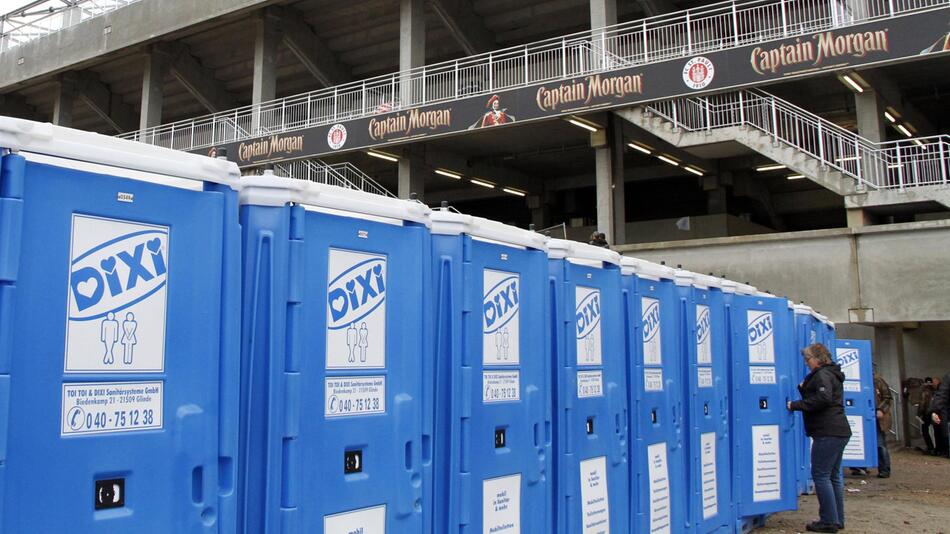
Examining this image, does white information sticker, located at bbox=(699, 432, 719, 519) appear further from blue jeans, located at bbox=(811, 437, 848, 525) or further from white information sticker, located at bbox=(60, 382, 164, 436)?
white information sticker, located at bbox=(60, 382, 164, 436)

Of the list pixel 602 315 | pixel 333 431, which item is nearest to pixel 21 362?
pixel 333 431

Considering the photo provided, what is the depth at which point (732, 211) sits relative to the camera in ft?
93.9

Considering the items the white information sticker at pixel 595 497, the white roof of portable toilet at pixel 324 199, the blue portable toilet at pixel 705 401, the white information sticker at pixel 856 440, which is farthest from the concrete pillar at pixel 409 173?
the white roof of portable toilet at pixel 324 199

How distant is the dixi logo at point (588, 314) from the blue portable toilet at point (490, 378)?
0.49 m

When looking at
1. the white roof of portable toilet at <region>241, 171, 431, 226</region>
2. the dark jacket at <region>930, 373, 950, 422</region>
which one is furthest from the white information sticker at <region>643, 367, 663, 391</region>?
the dark jacket at <region>930, 373, 950, 422</region>

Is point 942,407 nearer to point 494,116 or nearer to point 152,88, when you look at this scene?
point 494,116

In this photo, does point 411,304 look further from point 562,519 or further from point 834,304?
point 834,304

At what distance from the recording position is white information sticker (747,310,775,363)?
8445mm

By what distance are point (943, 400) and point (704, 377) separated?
970 centimetres

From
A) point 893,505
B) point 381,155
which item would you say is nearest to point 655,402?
point 893,505

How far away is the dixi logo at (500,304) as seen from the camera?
177 inches

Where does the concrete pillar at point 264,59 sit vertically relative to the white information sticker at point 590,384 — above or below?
above

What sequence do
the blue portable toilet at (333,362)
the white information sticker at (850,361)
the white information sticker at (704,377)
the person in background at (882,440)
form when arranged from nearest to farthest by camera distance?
the blue portable toilet at (333,362) < the white information sticker at (704,377) < the white information sticker at (850,361) < the person in background at (882,440)

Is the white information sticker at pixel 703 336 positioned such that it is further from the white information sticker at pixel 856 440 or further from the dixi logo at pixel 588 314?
the white information sticker at pixel 856 440
